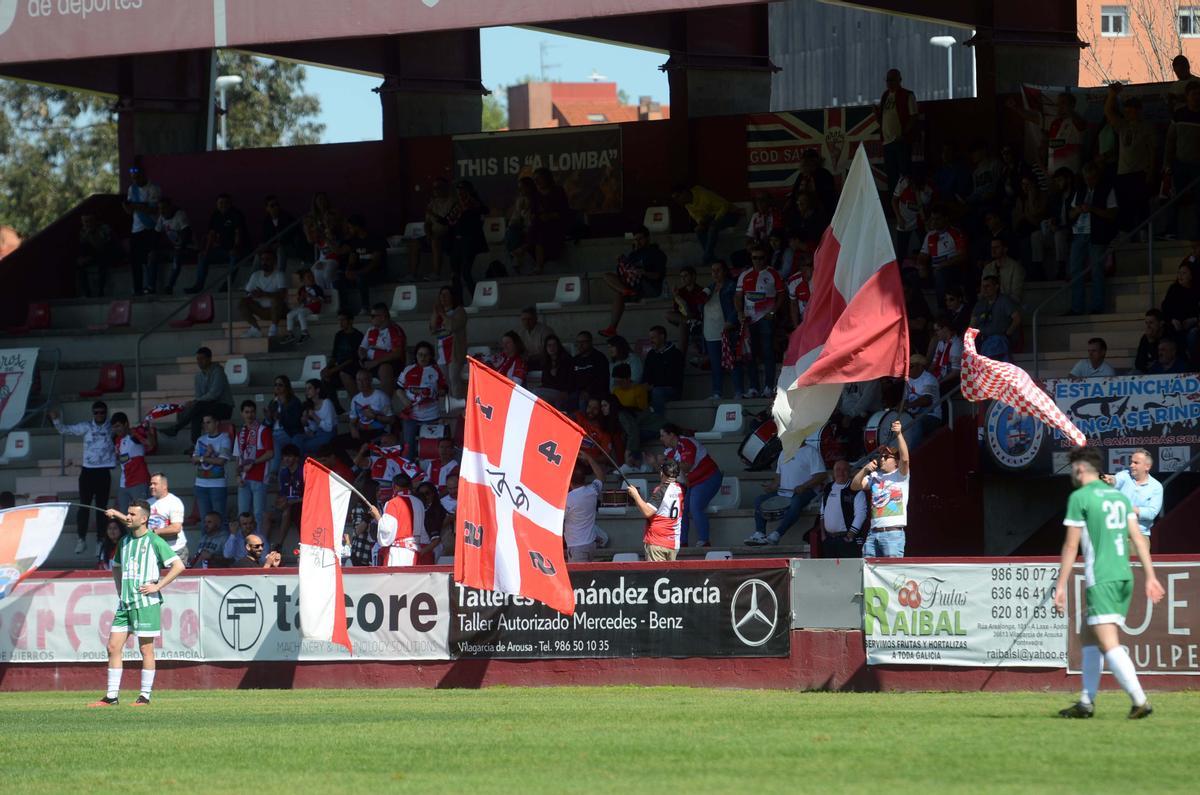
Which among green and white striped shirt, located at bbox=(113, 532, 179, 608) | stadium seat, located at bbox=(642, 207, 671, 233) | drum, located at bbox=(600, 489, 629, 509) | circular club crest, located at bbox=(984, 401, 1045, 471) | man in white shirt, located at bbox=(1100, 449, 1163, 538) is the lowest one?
green and white striped shirt, located at bbox=(113, 532, 179, 608)

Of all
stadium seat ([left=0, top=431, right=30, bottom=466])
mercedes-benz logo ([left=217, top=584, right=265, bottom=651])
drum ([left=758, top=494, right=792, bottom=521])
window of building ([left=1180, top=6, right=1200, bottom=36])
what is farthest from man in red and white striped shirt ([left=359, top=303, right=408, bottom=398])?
window of building ([left=1180, top=6, right=1200, bottom=36])

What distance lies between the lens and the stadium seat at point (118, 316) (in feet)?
98.7

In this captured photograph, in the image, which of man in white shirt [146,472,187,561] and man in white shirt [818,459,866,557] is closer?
man in white shirt [818,459,866,557]

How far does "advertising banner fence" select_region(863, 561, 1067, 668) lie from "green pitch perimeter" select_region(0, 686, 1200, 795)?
2.04ft

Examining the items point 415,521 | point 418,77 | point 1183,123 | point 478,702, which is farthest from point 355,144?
point 478,702

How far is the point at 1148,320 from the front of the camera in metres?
19.7

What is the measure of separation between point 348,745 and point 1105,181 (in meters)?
13.9

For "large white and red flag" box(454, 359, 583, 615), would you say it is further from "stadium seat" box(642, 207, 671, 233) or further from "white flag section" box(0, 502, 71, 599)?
"stadium seat" box(642, 207, 671, 233)

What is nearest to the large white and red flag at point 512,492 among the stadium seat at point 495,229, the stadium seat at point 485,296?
the stadium seat at point 485,296

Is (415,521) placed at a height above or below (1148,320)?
below

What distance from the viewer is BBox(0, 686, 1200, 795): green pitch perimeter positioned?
403 inches

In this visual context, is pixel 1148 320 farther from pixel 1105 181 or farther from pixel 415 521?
pixel 415 521

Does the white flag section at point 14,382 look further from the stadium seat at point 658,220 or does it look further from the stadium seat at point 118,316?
the stadium seat at point 658,220

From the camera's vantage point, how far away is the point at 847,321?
16.4 metres
